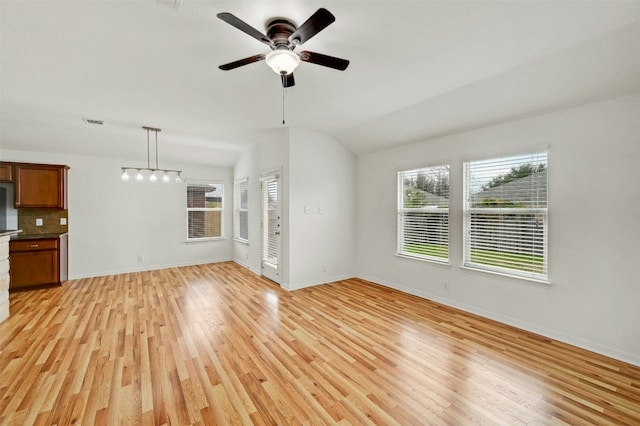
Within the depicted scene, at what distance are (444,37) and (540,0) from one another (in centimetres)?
62

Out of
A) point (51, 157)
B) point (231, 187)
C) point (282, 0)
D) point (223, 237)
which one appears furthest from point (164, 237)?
point (282, 0)

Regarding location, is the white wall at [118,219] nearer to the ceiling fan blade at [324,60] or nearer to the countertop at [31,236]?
the countertop at [31,236]

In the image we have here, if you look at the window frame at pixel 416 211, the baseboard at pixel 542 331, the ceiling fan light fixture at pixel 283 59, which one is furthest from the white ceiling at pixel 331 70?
the baseboard at pixel 542 331

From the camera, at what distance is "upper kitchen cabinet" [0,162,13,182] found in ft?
15.4

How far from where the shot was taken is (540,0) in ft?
6.03

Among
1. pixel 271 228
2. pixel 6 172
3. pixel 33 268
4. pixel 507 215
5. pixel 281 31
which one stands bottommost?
pixel 33 268

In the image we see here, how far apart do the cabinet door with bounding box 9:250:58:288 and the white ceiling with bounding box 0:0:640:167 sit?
2155 mm

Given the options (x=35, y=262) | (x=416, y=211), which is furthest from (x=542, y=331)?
(x=35, y=262)

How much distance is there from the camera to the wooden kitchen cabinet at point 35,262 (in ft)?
15.0

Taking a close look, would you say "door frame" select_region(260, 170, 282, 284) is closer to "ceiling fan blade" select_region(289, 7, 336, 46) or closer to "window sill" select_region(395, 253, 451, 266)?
"window sill" select_region(395, 253, 451, 266)

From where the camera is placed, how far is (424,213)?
4.44m

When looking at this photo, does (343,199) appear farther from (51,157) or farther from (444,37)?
(51,157)

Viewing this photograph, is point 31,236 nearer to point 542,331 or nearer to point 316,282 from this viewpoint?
point 316,282

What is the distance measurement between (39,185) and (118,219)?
1.37m
